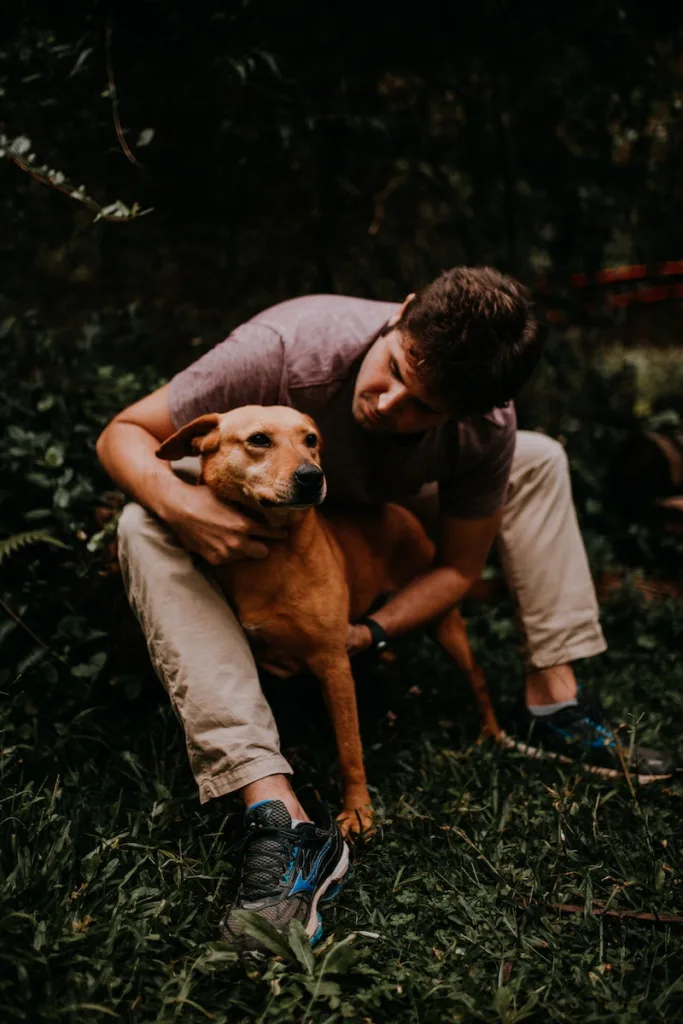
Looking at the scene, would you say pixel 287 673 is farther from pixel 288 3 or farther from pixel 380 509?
pixel 288 3

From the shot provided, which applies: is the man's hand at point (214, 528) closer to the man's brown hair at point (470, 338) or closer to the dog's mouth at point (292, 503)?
the dog's mouth at point (292, 503)

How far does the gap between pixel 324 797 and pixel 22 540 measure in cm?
123

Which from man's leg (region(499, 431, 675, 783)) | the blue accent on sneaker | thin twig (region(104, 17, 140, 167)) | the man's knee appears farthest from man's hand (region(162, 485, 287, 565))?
thin twig (region(104, 17, 140, 167))

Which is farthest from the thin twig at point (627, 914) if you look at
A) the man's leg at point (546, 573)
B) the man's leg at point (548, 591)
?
the man's leg at point (546, 573)

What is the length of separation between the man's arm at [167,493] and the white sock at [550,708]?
1207 millimetres

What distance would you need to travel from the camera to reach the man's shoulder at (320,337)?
250 cm

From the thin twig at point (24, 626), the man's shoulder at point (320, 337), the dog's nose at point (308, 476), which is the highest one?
the man's shoulder at point (320, 337)

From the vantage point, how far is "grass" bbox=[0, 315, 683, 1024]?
1800mm

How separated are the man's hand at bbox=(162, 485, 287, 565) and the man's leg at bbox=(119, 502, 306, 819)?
96 millimetres

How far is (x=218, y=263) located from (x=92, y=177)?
0.67 metres

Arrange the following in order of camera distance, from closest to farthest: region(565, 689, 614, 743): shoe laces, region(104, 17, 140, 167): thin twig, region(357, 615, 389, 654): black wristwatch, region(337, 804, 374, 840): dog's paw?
region(337, 804, 374, 840): dog's paw
region(357, 615, 389, 654): black wristwatch
region(565, 689, 614, 743): shoe laces
region(104, 17, 140, 167): thin twig

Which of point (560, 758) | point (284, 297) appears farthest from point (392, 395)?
point (284, 297)

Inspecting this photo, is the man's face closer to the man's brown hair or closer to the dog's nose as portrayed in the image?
the man's brown hair

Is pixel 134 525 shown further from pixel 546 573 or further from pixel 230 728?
pixel 546 573
